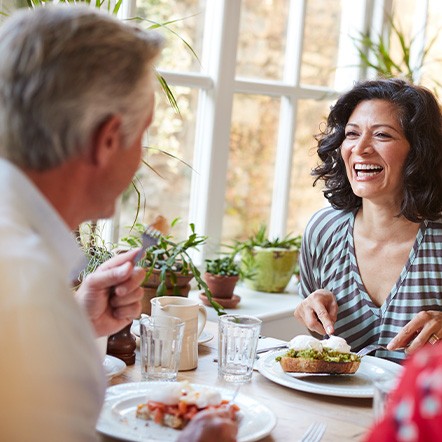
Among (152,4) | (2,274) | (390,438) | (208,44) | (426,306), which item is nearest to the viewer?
(390,438)

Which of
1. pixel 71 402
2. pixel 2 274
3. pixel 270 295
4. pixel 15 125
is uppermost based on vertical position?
pixel 15 125

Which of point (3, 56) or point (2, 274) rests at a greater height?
point (3, 56)

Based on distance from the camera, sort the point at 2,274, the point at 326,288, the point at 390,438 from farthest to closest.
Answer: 1. the point at 326,288
2. the point at 2,274
3. the point at 390,438

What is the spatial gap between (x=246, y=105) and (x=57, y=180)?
2.82 meters

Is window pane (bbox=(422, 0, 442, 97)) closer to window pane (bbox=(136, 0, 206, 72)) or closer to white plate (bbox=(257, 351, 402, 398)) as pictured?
window pane (bbox=(136, 0, 206, 72))

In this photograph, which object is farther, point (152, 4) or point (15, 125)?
point (152, 4)

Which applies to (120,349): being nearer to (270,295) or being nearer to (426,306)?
(426,306)

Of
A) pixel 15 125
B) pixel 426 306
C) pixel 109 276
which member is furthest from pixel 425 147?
pixel 15 125

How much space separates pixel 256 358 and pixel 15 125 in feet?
3.62

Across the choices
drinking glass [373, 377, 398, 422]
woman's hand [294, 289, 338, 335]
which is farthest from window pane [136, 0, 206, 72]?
drinking glass [373, 377, 398, 422]

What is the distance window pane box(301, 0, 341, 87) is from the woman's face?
1610 millimetres

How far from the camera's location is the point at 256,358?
7.06 ft

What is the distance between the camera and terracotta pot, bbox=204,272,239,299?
3568mm

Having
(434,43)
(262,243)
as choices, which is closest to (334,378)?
(262,243)
